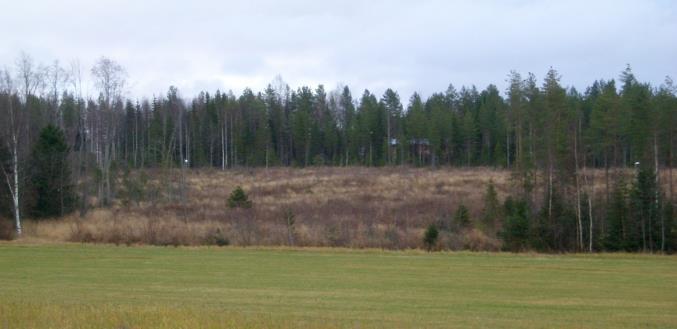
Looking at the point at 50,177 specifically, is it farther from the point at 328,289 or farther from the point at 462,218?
the point at 328,289

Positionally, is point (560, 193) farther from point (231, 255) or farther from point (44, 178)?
point (44, 178)

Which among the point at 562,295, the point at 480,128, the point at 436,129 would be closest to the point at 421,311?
the point at 562,295

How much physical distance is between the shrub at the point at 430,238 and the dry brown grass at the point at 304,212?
2.36ft

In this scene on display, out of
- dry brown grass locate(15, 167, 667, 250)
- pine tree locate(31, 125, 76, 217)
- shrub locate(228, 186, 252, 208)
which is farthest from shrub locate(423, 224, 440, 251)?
pine tree locate(31, 125, 76, 217)

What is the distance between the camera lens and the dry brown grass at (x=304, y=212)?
55.1m

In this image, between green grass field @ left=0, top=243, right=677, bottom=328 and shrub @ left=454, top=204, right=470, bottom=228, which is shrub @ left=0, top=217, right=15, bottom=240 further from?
shrub @ left=454, top=204, right=470, bottom=228

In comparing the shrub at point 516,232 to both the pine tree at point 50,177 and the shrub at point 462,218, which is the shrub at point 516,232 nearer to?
the shrub at point 462,218

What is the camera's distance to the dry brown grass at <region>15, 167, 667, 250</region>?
55125mm

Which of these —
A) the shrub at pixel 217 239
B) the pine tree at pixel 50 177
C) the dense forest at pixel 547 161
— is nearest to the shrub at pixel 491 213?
the dense forest at pixel 547 161

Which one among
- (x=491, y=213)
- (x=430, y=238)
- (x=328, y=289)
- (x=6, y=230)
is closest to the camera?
(x=328, y=289)

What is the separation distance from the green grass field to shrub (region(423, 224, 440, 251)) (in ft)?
10.3

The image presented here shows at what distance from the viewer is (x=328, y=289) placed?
28.7 metres

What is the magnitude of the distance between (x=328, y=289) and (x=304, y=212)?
38.0 m

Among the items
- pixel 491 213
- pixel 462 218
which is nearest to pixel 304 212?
pixel 462 218
